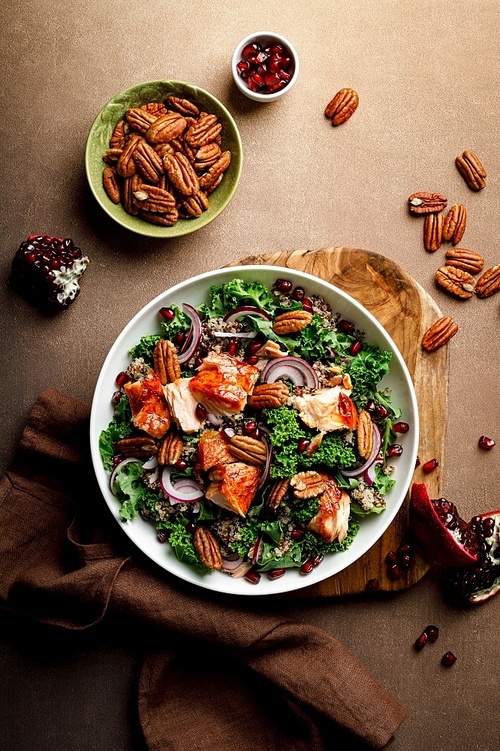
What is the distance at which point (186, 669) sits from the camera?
10.1 ft

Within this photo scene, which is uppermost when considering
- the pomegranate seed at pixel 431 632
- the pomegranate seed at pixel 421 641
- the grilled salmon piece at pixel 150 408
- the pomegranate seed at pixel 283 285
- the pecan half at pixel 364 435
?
the pomegranate seed at pixel 283 285

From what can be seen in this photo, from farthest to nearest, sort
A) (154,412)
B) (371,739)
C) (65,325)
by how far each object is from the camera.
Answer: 1. (65,325)
2. (371,739)
3. (154,412)

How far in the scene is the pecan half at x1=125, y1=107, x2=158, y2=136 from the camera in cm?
302

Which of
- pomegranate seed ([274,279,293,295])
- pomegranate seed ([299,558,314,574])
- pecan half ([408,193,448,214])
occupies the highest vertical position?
pecan half ([408,193,448,214])

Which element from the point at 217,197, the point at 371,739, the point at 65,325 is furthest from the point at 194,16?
the point at 371,739

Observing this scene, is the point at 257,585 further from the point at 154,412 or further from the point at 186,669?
the point at 154,412

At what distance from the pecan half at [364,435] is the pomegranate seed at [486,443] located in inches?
31.1

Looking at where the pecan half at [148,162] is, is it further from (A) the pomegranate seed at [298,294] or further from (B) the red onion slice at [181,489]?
(B) the red onion slice at [181,489]

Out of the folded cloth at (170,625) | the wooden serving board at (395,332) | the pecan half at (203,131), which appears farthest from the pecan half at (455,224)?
the folded cloth at (170,625)

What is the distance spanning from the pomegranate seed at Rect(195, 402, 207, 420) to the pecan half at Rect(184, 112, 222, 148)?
48.8 inches

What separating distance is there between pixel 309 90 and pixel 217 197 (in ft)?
2.52

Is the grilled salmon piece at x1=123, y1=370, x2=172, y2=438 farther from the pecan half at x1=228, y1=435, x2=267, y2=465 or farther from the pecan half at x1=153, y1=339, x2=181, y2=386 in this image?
the pecan half at x1=228, y1=435, x2=267, y2=465

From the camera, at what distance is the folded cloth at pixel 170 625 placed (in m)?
2.89

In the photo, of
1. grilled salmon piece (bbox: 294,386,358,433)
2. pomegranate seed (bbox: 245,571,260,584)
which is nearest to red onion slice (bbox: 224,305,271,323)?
grilled salmon piece (bbox: 294,386,358,433)
